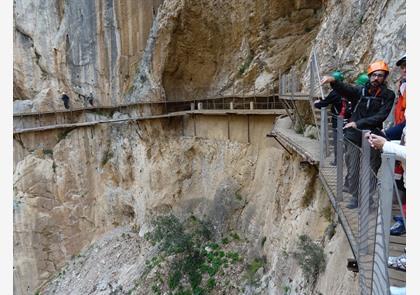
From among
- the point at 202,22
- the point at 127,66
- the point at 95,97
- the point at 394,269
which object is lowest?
the point at 394,269

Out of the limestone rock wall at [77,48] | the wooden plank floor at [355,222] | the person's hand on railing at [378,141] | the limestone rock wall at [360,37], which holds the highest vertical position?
the limestone rock wall at [77,48]

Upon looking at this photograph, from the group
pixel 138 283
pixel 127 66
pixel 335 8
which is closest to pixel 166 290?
pixel 138 283

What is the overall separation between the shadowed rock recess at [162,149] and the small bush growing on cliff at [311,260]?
53.4 inches

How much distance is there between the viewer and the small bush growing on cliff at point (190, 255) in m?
12.6

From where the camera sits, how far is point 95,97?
2364 cm

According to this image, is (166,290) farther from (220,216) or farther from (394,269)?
(394,269)

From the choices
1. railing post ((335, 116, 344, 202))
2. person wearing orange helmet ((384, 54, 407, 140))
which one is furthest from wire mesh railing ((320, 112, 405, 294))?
person wearing orange helmet ((384, 54, 407, 140))

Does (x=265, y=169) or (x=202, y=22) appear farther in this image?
(x=202, y=22)

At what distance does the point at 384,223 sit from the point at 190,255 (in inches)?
467

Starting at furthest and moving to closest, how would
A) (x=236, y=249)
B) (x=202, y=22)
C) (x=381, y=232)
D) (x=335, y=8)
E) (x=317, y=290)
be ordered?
(x=202, y=22) → (x=236, y=249) → (x=335, y=8) → (x=317, y=290) → (x=381, y=232)

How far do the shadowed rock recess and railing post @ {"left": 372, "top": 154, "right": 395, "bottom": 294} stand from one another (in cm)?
594

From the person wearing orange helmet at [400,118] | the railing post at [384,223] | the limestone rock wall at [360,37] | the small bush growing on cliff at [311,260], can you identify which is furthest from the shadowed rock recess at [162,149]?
the railing post at [384,223]

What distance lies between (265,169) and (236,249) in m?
2.91

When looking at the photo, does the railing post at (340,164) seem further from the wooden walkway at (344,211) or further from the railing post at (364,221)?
the railing post at (364,221)
